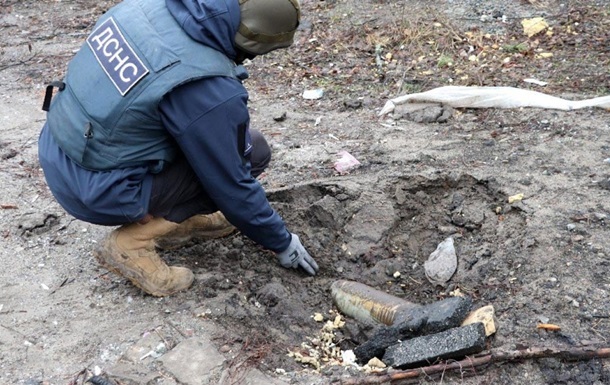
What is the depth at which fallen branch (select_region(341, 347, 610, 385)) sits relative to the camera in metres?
2.83

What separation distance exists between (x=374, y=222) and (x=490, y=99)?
5.98 feet

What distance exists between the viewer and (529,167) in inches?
174

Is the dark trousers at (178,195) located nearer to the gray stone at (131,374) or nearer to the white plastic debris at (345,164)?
the gray stone at (131,374)

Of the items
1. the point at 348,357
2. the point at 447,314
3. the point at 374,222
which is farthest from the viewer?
the point at 374,222

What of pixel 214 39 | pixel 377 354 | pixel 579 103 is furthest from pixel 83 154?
pixel 579 103

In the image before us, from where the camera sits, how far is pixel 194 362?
299cm

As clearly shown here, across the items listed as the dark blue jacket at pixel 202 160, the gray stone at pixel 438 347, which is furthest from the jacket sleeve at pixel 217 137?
the gray stone at pixel 438 347

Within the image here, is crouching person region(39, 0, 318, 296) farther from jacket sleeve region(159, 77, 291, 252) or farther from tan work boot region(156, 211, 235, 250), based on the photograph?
tan work boot region(156, 211, 235, 250)

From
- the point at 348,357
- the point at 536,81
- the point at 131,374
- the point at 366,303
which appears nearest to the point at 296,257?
the point at 366,303

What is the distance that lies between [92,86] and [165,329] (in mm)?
1137

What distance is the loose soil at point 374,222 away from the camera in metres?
3.12

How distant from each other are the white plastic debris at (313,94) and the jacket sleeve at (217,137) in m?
2.76

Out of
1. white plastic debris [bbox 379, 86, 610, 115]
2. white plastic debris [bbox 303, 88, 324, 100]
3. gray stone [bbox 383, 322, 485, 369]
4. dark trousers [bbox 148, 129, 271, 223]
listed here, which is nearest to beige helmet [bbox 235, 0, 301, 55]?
dark trousers [bbox 148, 129, 271, 223]

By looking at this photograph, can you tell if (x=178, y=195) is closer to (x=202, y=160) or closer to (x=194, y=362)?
(x=202, y=160)
